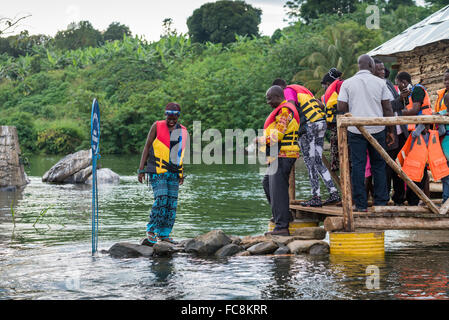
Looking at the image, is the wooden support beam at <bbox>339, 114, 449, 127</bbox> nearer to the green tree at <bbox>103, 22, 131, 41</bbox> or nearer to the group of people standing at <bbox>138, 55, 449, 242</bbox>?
the group of people standing at <bbox>138, 55, 449, 242</bbox>

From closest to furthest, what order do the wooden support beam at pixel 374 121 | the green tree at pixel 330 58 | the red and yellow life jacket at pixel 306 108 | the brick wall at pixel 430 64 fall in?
the wooden support beam at pixel 374 121 < the red and yellow life jacket at pixel 306 108 < the brick wall at pixel 430 64 < the green tree at pixel 330 58

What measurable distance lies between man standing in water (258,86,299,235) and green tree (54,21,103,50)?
69.5 metres

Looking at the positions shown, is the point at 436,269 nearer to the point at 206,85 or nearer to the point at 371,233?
the point at 371,233

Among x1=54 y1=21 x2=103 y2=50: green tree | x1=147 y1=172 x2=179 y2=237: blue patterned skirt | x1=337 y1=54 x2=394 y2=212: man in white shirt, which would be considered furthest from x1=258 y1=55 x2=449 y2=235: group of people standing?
x1=54 y1=21 x2=103 y2=50: green tree

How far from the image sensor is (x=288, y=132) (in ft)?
29.9

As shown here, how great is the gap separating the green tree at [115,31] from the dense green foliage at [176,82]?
58.1 feet

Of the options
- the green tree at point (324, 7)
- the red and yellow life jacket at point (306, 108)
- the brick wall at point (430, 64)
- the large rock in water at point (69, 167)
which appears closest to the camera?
the red and yellow life jacket at point (306, 108)

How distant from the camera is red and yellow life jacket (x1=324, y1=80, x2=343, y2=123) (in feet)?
31.6

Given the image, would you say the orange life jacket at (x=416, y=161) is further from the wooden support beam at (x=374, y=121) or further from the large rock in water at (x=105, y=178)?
the large rock in water at (x=105, y=178)

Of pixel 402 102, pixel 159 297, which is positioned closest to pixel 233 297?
pixel 159 297

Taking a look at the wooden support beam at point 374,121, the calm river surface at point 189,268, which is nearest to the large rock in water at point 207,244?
the calm river surface at point 189,268

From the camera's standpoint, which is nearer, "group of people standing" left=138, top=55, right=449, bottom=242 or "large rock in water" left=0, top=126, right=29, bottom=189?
"group of people standing" left=138, top=55, right=449, bottom=242

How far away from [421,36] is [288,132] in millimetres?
7802

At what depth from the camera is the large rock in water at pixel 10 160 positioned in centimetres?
1848
